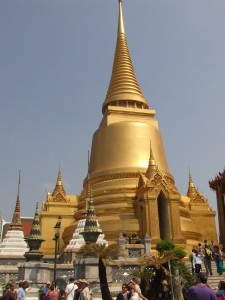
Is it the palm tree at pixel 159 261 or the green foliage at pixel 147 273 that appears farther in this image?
the green foliage at pixel 147 273

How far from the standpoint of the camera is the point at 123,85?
3123 cm

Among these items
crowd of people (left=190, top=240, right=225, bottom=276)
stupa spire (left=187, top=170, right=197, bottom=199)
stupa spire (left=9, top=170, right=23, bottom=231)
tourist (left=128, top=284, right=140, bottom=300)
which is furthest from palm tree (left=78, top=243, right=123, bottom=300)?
stupa spire (left=187, top=170, right=197, bottom=199)

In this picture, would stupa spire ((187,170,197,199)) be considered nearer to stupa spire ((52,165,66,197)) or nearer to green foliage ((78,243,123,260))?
stupa spire ((52,165,66,197))

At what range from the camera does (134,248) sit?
17.0m

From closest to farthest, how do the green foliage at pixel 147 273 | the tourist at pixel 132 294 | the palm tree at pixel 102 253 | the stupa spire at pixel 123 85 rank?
the tourist at pixel 132 294
the palm tree at pixel 102 253
the green foliage at pixel 147 273
the stupa spire at pixel 123 85

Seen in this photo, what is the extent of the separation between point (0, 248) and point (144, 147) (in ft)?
39.0

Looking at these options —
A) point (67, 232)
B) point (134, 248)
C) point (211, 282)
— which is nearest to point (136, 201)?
point (67, 232)

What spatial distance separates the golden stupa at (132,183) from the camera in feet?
73.3

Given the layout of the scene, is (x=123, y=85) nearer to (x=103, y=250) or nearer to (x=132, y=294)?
(x=103, y=250)

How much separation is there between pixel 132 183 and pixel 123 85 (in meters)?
9.69

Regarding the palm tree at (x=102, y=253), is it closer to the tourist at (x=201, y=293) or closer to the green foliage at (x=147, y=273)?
the green foliage at (x=147, y=273)

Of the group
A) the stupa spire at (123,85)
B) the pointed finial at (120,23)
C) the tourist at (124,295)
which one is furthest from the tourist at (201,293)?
the pointed finial at (120,23)

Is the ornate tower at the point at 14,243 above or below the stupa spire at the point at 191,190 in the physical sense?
below

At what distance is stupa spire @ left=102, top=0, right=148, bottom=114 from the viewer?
3056 cm
